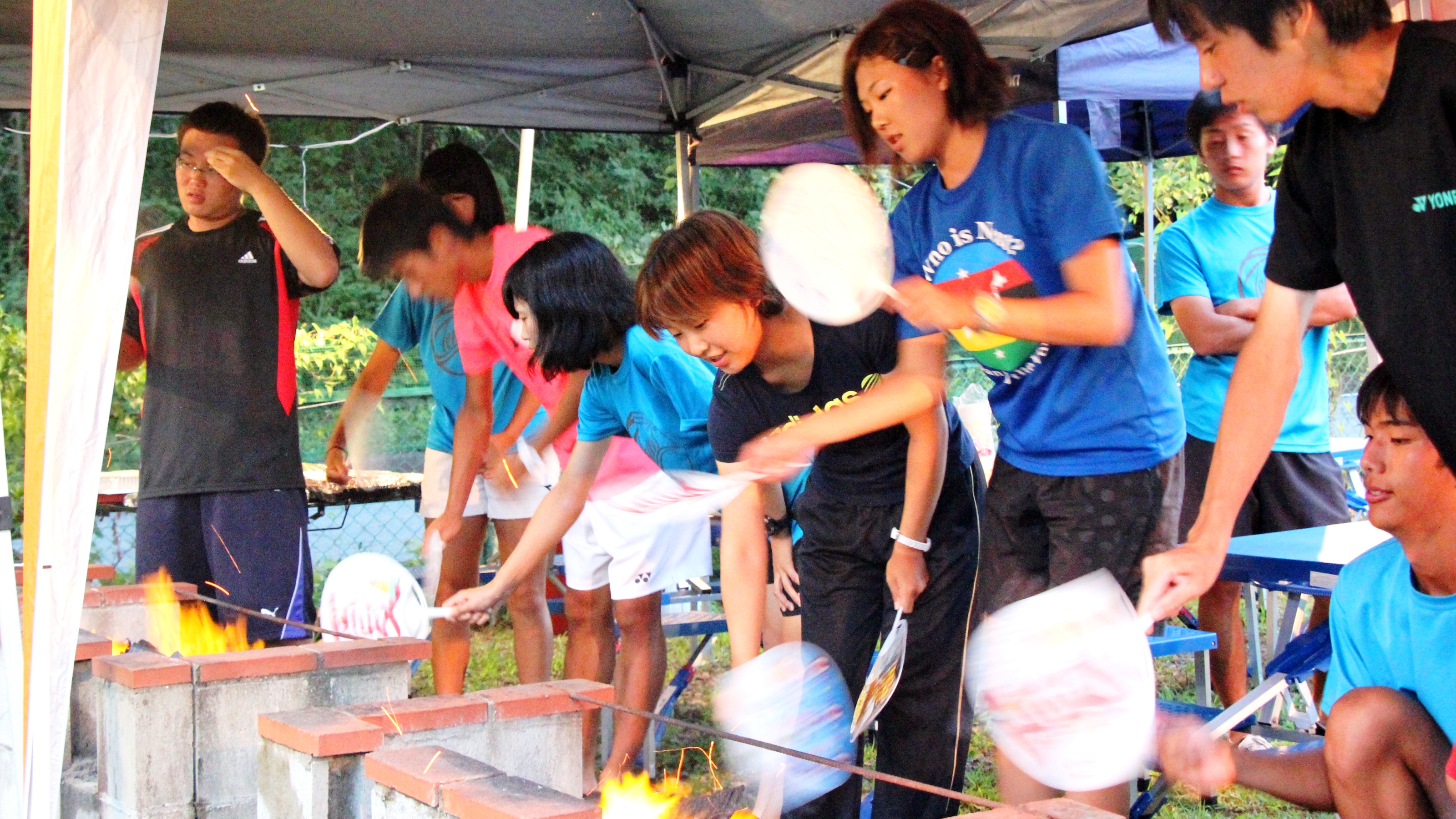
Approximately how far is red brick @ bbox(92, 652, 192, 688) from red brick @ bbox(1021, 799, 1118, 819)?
2.04m

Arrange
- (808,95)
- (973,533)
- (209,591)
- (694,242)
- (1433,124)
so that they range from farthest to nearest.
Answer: (808,95) < (209,591) < (973,533) < (694,242) < (1433,124)

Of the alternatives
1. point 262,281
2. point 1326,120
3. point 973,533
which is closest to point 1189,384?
point 973,533

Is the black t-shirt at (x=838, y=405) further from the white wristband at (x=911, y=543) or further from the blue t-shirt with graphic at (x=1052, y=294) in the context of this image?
the blue t-shirt with graphic at (x=1052, y=294)

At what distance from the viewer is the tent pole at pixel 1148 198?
6.98 metres

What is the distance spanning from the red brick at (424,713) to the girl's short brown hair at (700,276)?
0.88 metres

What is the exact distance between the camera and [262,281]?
13.8ft

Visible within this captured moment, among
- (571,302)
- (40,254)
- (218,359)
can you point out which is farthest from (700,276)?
(218,359)

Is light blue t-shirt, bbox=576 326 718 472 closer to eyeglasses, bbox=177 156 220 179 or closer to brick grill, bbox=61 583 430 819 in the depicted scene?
brick grill, bbox=61 583 430 819

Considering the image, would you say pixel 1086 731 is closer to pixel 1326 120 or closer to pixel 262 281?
pixel 1326 120

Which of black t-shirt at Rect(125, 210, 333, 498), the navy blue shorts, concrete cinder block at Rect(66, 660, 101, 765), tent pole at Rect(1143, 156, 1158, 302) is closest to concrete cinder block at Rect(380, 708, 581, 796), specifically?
the navy blue shorts

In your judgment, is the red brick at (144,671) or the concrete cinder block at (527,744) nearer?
the concrete cinder block at (527,744)

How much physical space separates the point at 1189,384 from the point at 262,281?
306cm

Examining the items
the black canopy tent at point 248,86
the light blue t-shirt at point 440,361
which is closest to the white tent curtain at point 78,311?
the black canopy tent at point 248,86

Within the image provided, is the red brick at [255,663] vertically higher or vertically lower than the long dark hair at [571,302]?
lower
